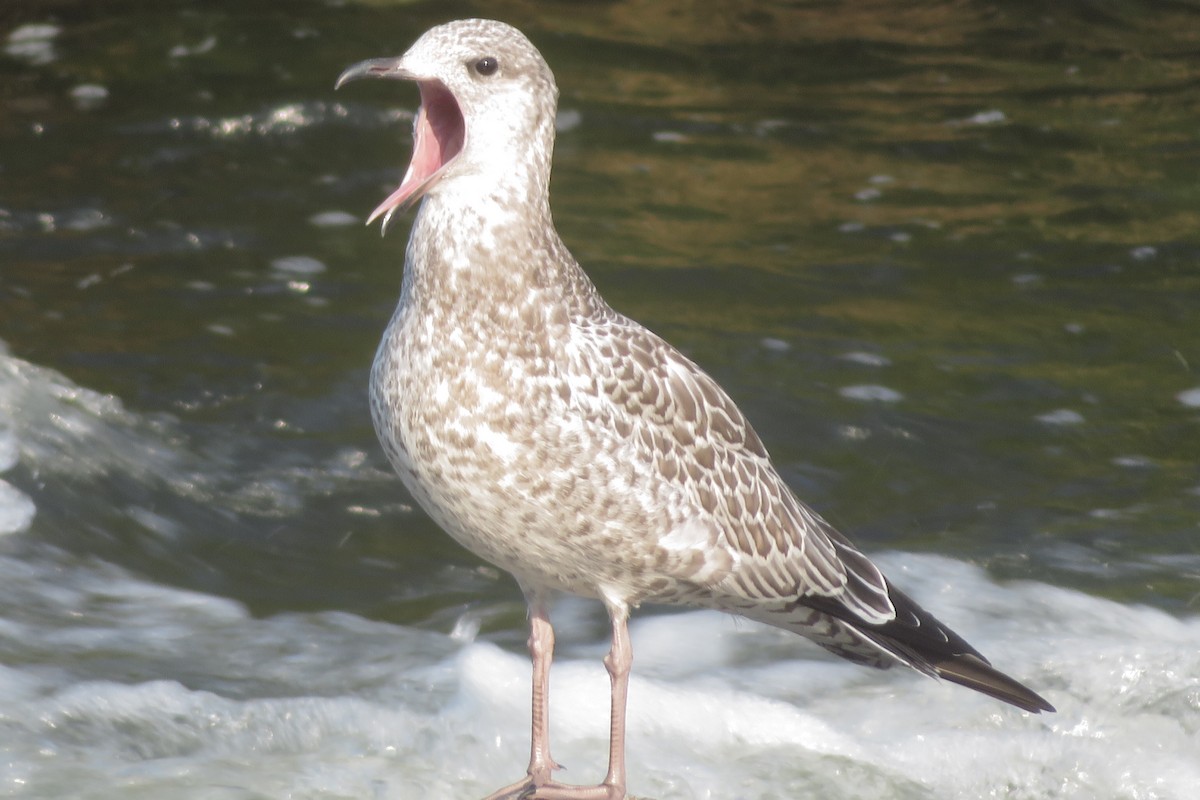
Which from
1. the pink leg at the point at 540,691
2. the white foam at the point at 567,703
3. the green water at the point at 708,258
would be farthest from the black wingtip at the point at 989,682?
the green water at the point at 708,258

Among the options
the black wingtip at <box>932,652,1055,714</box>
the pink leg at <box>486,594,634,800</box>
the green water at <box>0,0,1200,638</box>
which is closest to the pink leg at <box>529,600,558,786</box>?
the pink leg at <box>486,594,634,800</box>

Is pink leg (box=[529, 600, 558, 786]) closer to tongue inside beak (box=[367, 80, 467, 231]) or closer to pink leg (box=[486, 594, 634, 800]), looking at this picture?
pink leg (box=[486, 594, 634, 800])

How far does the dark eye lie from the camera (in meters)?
3.66

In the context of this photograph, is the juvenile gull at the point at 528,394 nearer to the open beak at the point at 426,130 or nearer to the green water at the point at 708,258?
the open beak at the point at 426,130

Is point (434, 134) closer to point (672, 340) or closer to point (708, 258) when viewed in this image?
point (672, 340)

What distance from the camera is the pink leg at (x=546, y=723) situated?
13.6 feet

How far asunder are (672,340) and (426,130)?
3874 mm

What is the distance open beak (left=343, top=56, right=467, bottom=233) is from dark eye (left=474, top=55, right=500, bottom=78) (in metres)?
0.09

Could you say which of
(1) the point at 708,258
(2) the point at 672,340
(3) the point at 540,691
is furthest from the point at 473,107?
(1) the point at 708,258

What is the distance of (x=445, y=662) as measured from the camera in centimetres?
501

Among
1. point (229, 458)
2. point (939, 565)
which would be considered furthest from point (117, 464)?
point (939, 565)

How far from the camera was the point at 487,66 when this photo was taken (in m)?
3.67

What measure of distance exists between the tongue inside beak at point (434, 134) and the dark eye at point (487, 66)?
90mm

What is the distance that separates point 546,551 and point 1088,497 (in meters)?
3.12
